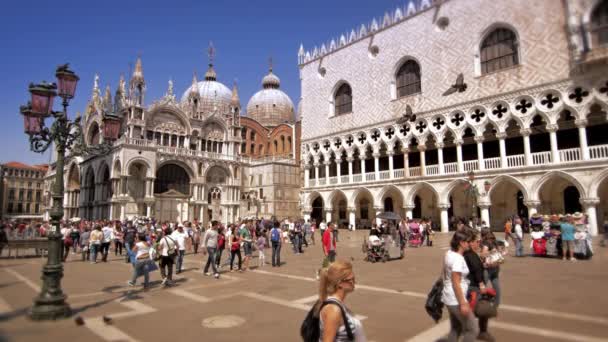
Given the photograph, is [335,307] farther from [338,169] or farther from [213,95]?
[213,95]

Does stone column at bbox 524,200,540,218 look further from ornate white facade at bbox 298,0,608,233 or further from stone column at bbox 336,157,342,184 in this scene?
stone column at bbox 336,157,342,184

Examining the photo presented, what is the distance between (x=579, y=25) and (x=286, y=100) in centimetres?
4826

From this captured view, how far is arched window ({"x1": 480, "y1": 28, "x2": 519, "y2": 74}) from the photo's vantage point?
25359 mm

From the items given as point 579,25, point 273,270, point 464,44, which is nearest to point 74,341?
point 273,270

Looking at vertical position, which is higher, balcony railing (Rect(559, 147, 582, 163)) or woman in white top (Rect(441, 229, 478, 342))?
balcony railing (Rect(559, 147, 582, 163))

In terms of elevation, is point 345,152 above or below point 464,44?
below

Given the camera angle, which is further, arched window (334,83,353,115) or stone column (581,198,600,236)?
arched window (334,83,353,115)

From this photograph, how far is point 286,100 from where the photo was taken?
65.6 metres

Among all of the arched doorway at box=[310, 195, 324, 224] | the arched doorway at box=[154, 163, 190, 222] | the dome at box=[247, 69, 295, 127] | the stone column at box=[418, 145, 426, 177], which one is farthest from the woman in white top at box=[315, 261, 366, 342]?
the dome at box=[247, 69, 295, 127]

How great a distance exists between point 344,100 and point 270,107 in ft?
94.8

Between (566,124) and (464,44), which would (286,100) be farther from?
(566,124)

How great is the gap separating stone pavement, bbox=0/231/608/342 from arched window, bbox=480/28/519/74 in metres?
17.8

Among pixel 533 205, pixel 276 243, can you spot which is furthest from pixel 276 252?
pixel 533 205

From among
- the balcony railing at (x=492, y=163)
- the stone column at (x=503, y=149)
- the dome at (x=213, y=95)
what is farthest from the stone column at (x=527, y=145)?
the dome at (x=213, y=95)
